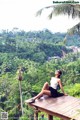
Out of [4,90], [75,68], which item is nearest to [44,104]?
[4,90]

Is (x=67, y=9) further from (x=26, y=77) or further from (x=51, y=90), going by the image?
(x=26, y=77)

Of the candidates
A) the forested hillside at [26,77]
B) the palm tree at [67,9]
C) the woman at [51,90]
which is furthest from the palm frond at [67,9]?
the woman at [51,90]

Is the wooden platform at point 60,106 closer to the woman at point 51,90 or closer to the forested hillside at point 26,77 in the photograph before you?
the woman at point 51,90

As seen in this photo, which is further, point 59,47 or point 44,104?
point 59,47

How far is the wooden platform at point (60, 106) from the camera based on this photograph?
5.28 meters

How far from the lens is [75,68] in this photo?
38.3 m

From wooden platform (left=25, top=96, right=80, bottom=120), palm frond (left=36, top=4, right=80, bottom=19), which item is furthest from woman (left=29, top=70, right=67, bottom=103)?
palm frond (left=36, top=4, right=80, bottom=19)

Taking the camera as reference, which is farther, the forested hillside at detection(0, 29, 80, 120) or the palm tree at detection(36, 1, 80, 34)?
the forested hillside at detection(0, 29, 80, 120)

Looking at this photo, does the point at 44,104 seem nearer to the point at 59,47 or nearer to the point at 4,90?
the point at 4,90

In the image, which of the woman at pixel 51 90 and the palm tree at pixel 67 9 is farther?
the palm tree at pixel 67 9

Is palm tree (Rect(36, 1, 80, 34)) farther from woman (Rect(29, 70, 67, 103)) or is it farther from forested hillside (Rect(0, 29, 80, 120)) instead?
woman (Rect(29, 70, 67, 103))

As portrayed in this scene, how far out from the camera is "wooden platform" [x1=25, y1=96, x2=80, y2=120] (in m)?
5.28

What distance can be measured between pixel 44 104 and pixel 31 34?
4244 inches

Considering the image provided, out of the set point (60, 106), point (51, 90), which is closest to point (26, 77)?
point (51, 90)
